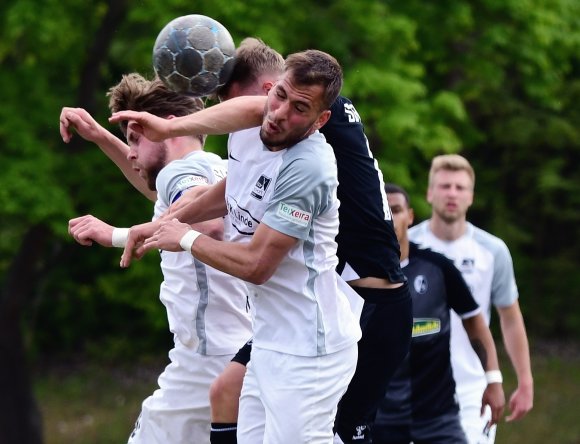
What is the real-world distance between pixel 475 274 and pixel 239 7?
21.0 ft

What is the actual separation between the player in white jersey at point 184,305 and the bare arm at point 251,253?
2.89ft

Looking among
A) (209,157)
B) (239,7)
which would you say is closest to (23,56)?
(239,7)

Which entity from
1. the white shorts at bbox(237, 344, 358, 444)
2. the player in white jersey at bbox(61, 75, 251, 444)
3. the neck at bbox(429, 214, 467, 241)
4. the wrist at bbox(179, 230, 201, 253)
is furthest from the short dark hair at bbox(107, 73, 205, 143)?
the neck at bbox(429, 214, 467, 241)

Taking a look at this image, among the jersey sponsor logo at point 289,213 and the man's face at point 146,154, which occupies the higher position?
the man's face at point 146,154

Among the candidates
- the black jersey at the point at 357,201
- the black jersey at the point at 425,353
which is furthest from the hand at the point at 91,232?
the black jersey at the point at 425,353

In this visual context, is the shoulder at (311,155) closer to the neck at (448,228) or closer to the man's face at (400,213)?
the man's face at (400,213)

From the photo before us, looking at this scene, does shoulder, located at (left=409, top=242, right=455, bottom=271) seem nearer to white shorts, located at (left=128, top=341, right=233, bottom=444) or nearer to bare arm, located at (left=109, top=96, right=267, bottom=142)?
white shorts, located at (left=128, top=341, right=233, bottom=444)

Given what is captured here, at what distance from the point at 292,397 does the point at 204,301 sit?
3.38 ft

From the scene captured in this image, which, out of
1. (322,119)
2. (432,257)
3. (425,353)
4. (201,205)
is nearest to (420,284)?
(432,257)

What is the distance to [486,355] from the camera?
709cm

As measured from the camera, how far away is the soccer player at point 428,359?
711 cm

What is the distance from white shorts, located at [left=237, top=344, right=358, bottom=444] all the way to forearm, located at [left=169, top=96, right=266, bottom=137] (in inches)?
37.1

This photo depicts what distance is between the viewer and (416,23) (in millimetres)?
15297

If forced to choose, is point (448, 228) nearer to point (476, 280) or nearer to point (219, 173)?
point (476, 280)
